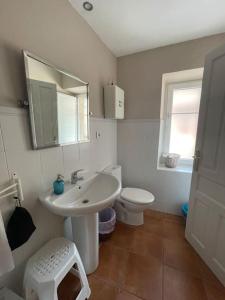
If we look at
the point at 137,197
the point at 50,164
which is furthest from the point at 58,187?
the point at 137,197

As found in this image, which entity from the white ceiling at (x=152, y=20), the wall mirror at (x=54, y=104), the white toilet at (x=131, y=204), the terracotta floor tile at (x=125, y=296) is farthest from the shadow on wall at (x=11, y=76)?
the terracotta floor tile at (x=125, y=296)

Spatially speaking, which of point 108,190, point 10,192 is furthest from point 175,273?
point 10,192

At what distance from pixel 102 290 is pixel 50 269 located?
570 mm

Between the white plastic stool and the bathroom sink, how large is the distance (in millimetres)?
300

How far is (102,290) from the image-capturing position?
3.75 ft

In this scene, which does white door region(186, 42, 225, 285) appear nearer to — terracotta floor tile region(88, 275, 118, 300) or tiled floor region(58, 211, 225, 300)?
tiled floor region(58, 211, 225, 300)

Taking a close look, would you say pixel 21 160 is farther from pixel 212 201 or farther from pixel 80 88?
pixel 212 201

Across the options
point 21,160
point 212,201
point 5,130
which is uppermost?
point 5,130

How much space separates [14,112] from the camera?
31.8 inches

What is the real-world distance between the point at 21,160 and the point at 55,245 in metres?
0.66

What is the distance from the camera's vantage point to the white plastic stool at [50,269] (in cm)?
81

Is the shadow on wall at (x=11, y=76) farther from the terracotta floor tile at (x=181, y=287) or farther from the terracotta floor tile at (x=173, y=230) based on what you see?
the terracotta floor tile at (x=173, y=230)

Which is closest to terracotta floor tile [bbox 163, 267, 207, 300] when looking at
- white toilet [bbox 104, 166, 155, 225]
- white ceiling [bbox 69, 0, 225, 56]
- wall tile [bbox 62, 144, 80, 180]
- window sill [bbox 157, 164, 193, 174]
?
white toilet [bbox 104, 166, 155, 225]

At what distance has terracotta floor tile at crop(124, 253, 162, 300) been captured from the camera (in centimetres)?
113
